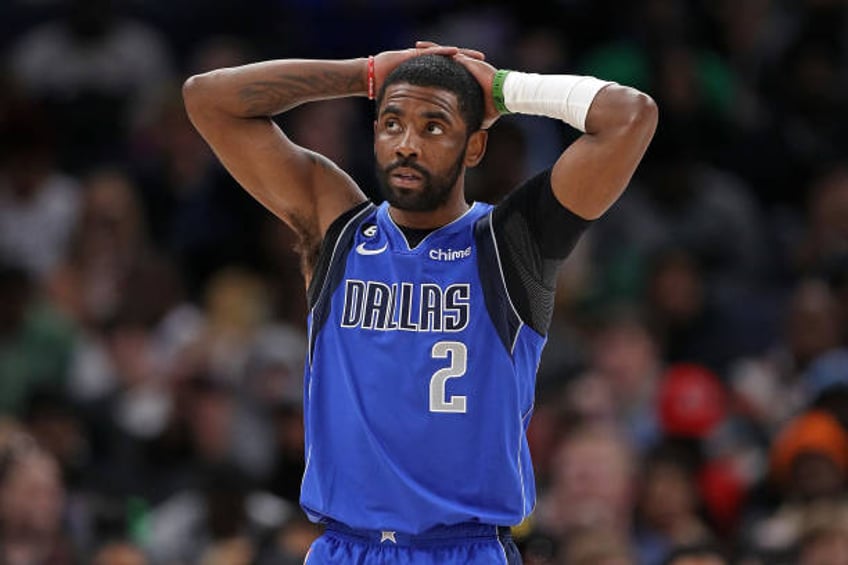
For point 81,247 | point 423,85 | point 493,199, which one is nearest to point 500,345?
point 423,85

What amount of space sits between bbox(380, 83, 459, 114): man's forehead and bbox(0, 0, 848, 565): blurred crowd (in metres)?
3.46

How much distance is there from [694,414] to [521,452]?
17.7 ft

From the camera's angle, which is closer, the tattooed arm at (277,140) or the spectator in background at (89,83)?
the tattooed arm at (277,140)

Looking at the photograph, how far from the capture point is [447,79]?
A: 601cm

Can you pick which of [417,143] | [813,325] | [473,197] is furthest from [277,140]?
[813,325]

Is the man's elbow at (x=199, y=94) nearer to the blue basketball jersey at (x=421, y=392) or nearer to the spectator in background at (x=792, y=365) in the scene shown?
the blue basketball jersey at (x=421, y=392)

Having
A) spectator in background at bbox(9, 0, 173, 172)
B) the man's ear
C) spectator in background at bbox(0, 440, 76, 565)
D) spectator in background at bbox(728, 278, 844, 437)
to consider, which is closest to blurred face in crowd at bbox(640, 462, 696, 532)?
spectator in background at bbox(728, 278, 844, 437)

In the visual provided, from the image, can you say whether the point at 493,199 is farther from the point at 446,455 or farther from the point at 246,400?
the point at 446,455

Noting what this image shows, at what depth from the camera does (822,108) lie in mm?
14086

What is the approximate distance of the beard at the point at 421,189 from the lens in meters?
5.98

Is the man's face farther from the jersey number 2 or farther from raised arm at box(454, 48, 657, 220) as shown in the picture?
the jersey number 2

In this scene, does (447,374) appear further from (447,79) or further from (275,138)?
(275,138)

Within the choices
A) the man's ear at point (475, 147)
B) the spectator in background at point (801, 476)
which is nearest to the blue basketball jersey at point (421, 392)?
the man's ear at point (475, 147)

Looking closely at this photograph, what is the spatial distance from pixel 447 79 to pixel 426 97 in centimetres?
10
